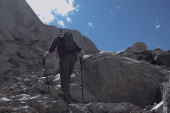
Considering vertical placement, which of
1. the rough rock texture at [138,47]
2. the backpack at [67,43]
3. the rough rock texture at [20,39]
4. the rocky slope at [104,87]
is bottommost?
the rocky slope at [104,87]

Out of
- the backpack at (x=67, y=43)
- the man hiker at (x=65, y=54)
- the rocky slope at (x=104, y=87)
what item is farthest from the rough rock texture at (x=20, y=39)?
the backpack at (x=67, y=43)

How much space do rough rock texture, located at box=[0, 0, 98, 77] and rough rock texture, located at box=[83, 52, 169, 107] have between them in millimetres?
5397

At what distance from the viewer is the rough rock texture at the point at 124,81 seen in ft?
23.9

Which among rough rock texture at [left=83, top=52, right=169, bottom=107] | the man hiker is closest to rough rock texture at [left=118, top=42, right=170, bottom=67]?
rough rock texture at [left=83, top=52, right=169, bottom=107]

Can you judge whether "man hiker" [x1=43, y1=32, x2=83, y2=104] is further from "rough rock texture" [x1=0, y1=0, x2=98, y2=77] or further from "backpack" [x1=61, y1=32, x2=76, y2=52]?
"rough rock texture" [x1=0, y1=0, x2=98, y2=77]

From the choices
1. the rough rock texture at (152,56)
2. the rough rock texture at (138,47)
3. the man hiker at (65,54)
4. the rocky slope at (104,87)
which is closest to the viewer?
the rocky slope at (104,87)

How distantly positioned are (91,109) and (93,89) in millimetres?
2467

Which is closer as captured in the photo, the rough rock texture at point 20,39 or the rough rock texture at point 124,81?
the rough rock texture at point 124,81

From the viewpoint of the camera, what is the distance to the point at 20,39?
22.0 metres

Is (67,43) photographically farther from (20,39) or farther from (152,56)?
(20,39)

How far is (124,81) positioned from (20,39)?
1623 cm

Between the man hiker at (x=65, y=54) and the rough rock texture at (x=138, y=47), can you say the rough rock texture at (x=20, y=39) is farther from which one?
the man hiker at (x=65, y=54)

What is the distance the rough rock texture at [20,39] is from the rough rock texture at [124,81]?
17.7 ft

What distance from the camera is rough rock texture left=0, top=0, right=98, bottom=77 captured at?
15.2 meters
